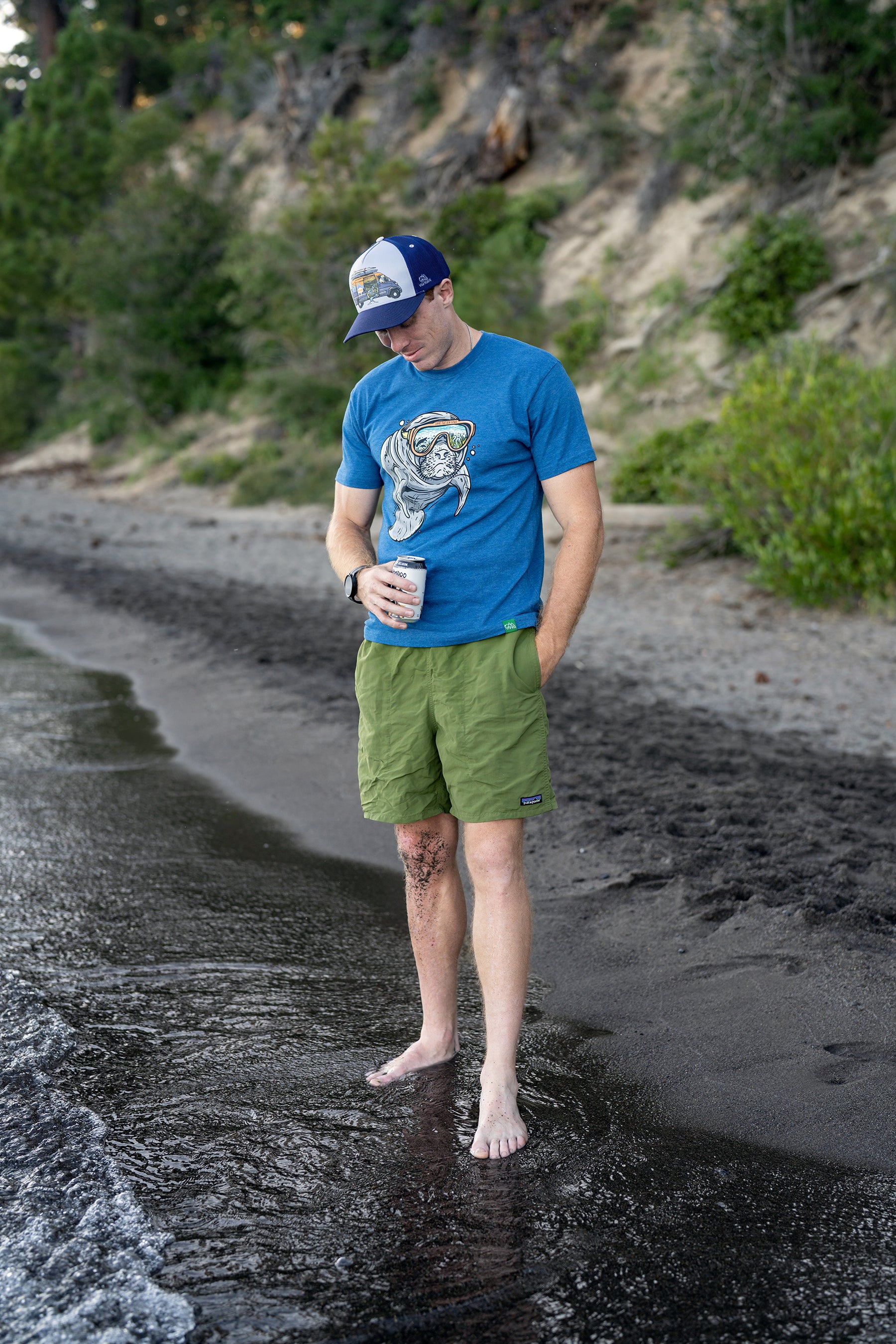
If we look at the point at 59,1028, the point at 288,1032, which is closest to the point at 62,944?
the point at 59,1028

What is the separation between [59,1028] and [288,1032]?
0.67 meters

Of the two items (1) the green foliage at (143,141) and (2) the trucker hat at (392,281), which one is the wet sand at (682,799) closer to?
(2) the trucker hat at (392,281)

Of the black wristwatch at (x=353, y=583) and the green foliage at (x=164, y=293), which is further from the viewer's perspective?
the green foliage at (x=164, y=293)

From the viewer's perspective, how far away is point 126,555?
49.0ft

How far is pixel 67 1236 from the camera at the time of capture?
2.37 m

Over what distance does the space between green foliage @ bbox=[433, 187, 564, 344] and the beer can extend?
16249 millimetres

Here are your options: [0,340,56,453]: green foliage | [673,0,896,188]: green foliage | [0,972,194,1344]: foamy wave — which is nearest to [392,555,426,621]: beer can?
[0,972,194,1344]: foamy wave

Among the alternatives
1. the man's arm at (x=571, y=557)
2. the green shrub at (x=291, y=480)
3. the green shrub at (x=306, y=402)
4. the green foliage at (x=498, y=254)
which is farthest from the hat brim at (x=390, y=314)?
the green shrub at (x=306, y=402)

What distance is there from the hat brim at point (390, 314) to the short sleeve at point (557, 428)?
13.7 inches

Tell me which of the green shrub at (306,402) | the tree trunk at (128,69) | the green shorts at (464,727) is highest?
the tree trunk at (128,69)

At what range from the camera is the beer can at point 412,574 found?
8.56 feet

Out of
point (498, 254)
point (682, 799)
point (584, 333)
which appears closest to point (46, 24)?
point (498, 254)

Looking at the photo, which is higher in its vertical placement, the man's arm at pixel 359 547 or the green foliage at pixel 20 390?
the green foliage at pixel 20 390

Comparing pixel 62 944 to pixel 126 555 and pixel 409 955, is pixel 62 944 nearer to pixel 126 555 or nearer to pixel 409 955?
pixel 409 955
